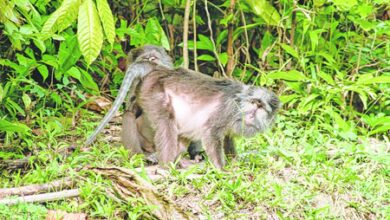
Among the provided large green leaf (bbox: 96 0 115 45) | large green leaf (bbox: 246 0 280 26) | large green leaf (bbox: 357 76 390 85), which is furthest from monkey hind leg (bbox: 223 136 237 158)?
large green leaf (bbox: 96 0 115 45)

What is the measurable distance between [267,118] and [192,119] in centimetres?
67

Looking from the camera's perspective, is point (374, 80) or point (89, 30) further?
point (374, 80)

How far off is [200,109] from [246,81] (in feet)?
8.18

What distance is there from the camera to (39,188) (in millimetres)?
5430

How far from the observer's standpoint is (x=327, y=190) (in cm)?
578

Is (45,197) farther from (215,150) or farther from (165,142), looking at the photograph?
(215,150)

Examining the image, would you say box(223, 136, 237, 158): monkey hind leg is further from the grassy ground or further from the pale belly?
the pale belly

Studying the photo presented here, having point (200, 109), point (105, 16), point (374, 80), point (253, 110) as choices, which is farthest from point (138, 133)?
point (105, 16)

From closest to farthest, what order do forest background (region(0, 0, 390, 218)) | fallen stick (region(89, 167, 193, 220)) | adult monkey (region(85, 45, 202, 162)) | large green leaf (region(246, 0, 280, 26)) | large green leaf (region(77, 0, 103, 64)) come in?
large green leaf (region(77, 0, 103, 64)) < fallen stick (region(89, 167, 193, 220)) < forest background (region(0, 0, 390, 218)) < adult monkey (region(85, 45, 202, 162)) < large green leaf (region(246, 0, 280, 26))

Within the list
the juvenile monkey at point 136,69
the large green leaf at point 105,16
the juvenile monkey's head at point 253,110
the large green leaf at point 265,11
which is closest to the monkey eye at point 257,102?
the juvenile monkey's head at point 253,110

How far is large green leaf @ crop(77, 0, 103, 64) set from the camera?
149 inches

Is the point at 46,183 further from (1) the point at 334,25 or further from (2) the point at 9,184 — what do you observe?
(1) the point at 334,25

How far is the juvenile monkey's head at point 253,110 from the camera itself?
6.19m

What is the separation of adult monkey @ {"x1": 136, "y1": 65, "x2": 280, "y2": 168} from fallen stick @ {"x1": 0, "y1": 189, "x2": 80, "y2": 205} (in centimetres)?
111
